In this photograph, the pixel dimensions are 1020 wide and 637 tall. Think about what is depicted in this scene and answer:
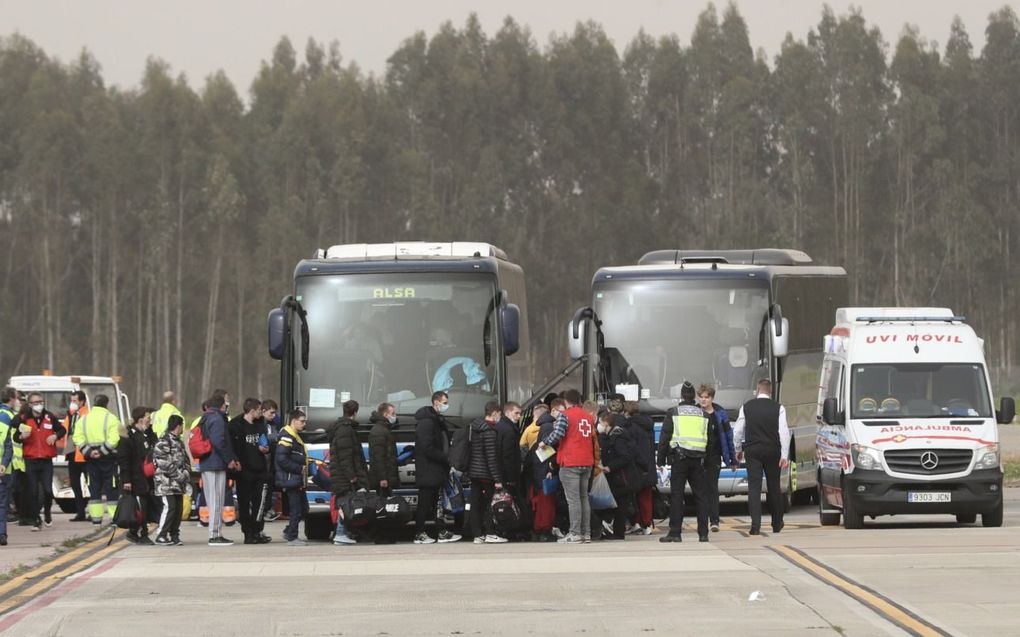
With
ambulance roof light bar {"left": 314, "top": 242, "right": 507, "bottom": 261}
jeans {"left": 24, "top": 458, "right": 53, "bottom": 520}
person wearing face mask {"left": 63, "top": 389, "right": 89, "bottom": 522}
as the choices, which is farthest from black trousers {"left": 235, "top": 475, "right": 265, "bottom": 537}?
person wearing face mask {"left": 63, "top": 389, "right": 89, "bottom": 522}

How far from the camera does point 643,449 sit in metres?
23.1

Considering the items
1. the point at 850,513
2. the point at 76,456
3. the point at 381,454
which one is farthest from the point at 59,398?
the point at 850,513

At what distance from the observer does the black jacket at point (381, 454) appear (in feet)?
72.4

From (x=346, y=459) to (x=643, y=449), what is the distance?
356 centimetres

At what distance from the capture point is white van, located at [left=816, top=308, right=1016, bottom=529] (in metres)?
23.0

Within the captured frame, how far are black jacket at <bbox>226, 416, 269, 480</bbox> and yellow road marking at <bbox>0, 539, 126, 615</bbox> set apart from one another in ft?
5.45

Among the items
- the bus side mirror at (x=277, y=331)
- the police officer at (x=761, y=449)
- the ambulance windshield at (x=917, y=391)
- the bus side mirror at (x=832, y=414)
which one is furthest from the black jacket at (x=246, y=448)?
the ambulance windshield at (x=917, y=391)

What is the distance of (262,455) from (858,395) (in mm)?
7214

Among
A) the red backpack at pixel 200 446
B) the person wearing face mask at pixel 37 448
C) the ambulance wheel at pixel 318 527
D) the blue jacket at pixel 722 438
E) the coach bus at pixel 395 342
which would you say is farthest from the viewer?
the person wearing face mask at pixel 37 448

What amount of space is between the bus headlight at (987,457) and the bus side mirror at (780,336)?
4287 mm

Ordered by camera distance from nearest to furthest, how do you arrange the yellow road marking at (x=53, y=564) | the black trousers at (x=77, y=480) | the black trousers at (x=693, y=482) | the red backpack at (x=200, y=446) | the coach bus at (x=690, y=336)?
the yellow road marking at (x=53, y=564), the black trousers at (x=693, y=482), the red backpack at (x=200, y=446), the coach bus at (x=690, y=336), the black trousers at (x=77, y=480)

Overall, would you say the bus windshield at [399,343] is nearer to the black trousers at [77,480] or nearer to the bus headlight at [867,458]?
the bus headlight at [867,458]

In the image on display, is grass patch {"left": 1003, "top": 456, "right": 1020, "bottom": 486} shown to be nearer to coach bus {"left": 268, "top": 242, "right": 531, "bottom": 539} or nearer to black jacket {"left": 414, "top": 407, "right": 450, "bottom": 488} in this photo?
coach bus {"left": 268, "top": 242, "right": 531, "bottom": 539}

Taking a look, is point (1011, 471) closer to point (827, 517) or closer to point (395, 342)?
point (827, 517)
